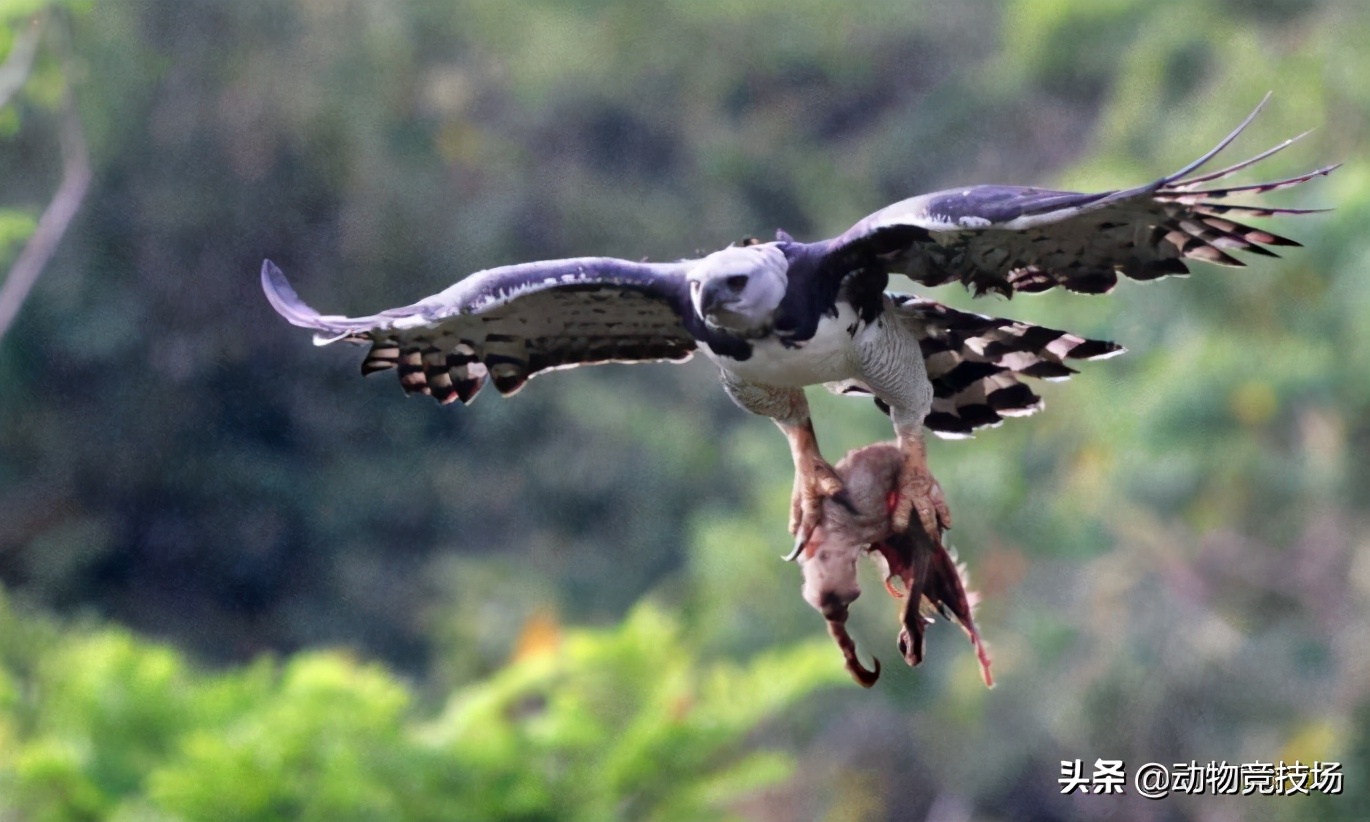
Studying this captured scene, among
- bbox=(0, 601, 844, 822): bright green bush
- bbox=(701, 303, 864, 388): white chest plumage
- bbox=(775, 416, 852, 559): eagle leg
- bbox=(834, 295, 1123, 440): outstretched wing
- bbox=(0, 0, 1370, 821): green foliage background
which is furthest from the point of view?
bbox=(0, 0, 1370, 821): green foliage background

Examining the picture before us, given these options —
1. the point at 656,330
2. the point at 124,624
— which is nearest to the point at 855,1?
the point at 124,624

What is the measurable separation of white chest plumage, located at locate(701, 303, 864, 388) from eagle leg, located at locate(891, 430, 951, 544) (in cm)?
30

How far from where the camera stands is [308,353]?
19.1 m

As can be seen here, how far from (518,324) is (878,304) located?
3.16 ft

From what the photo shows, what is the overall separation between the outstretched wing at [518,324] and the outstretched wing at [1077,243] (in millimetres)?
512

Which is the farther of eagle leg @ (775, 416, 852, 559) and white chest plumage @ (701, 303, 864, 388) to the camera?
eagle leg @ (775, 416, 852, 559)

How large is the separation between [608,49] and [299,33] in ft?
15.9

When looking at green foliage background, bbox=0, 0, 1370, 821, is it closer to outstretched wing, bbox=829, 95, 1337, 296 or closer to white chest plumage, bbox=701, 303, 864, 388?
white chest plumage, bbox=701, 303, 864, 388

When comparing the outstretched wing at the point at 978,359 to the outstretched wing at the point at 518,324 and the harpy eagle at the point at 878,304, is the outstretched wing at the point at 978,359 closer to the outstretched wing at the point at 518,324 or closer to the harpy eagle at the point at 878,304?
the harpy eagle at the point at 878,304

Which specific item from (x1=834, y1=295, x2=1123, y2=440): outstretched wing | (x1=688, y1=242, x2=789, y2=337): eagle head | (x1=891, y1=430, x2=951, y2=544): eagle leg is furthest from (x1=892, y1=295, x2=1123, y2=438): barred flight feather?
(x1=688, y1=242, x2=789, y2=337): eagle head

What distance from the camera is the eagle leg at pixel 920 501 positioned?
383 centimetres

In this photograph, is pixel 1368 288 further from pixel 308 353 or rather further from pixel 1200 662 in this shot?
pixel 308 353

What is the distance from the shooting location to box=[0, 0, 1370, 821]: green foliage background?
9.38m

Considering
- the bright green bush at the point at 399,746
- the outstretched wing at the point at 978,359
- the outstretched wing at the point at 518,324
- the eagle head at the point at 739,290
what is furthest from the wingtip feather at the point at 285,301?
the bright green bush at the point at 399,746
